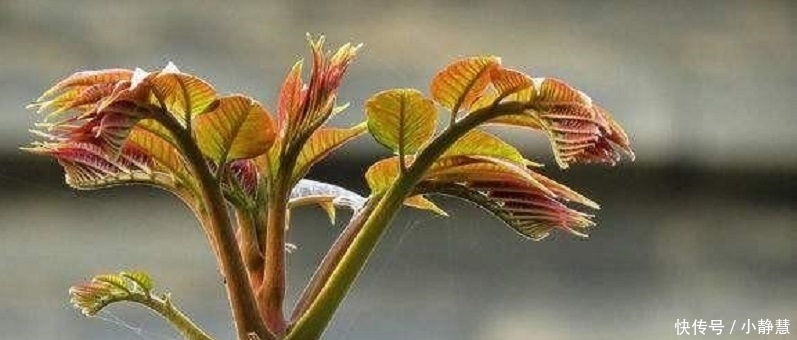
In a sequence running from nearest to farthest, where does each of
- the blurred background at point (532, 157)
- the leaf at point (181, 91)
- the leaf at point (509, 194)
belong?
the leaf at point (181, 91)
the leaf at point (509, 194)
the blurred background at point (532, 157)

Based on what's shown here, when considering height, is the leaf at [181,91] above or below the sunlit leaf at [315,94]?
below

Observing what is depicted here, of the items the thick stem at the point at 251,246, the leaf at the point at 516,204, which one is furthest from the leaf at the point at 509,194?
the thick stem at the point at 251,246

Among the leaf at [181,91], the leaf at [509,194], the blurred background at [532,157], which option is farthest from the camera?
the blurred background at [532,157]

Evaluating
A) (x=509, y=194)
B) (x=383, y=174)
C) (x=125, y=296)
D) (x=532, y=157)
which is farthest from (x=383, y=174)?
(x=532, y=157)

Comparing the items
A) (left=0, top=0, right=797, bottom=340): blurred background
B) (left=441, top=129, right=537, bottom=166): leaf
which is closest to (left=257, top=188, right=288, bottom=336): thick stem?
(left=441, top=129, right=537, bottom=166): leaf

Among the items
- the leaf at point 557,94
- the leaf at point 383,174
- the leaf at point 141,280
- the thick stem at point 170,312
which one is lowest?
the thick stem at point 170,312

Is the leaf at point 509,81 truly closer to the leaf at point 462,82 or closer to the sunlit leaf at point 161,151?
the leaf at point 462,82

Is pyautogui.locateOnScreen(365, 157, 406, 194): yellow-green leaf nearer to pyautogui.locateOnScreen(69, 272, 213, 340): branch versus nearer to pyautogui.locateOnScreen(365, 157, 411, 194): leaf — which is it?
pyautogui.locateOnScreen(365, 157, 411, 194): leaf

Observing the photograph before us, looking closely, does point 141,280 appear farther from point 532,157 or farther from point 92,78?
point 532,157
